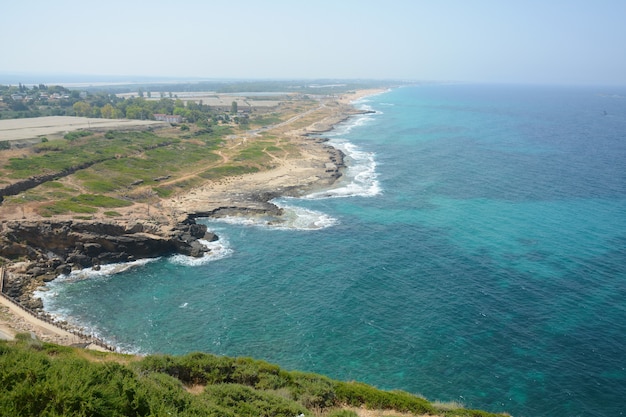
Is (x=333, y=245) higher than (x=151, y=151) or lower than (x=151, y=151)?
lower

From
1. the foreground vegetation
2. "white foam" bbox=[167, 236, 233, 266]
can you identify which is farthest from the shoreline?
the foreground vegetation

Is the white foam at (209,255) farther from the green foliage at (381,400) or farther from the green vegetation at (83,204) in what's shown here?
the green foliage at (381,400)

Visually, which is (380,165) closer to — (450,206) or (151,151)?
(450,206)

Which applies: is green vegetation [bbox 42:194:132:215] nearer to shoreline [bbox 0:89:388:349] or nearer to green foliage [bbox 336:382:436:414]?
shoreline [bbox 0:89:388:349]

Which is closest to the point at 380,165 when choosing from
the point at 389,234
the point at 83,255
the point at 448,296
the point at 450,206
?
the point at 450,206

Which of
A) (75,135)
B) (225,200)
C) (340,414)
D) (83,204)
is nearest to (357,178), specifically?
(225,200)

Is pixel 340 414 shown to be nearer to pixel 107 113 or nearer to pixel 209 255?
pixel 209 255

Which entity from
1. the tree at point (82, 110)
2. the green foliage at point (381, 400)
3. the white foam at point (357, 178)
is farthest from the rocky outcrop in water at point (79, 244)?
the tree at point (82, 110)
